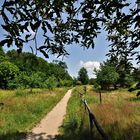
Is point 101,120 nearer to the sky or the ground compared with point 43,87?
nearer to the ground

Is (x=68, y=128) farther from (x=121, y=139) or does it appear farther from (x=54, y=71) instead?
(x=54, y=71)

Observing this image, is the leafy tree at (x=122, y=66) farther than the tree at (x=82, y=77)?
No

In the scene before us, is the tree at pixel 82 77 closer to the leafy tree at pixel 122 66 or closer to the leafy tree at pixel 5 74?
the leafy tree at pixel 5 74

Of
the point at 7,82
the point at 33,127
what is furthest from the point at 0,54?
the point at 33,127

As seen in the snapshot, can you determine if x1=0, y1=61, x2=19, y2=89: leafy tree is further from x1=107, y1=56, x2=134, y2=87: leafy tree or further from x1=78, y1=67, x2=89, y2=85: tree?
x1=107, y1=56, x2=134, y2=87: leafy tree

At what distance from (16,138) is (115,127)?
3.08 metres

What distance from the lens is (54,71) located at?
387 ft

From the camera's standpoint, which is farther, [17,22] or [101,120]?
[101,120]

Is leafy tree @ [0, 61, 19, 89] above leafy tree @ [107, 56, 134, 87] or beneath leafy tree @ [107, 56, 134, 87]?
above

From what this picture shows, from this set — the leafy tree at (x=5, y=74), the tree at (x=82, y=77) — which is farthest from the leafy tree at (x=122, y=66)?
the tree at (x=82, y=77)

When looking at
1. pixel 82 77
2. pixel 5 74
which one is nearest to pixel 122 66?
pixel 5 74

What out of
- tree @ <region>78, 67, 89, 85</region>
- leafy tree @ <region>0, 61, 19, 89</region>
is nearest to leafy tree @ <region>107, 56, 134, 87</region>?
leafy tree @ <region>0, 61, 19, 89</region>

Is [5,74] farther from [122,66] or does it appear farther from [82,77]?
[122,66]

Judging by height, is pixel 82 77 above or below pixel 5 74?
above
